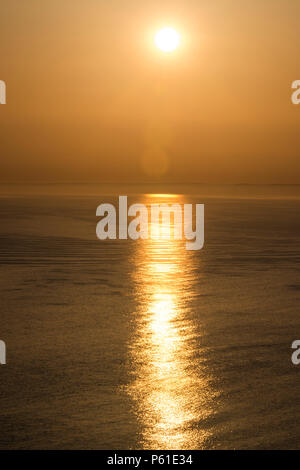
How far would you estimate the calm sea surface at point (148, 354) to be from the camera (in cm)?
389

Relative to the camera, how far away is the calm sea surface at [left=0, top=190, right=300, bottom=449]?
153 inches

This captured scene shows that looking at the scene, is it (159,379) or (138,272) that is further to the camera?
(138,272)

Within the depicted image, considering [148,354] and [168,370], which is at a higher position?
[148,354]

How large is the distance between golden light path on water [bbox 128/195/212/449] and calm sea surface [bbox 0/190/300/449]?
0.5 inches

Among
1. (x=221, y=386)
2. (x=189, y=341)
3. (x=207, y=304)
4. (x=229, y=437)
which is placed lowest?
(x=229, y=437)

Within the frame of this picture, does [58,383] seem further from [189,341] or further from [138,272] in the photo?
[138,272]

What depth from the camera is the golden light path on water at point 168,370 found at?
3859mm

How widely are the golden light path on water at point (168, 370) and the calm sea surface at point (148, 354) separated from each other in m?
0.01

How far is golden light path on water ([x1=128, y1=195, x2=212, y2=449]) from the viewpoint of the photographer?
386 centimetres

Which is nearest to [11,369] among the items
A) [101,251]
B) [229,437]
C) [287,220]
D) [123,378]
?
[123,378]

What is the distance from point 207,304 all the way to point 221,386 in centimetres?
286

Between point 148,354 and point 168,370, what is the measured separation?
45cm

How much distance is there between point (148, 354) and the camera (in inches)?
213

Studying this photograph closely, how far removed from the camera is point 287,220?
70.5 feet
